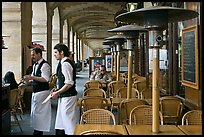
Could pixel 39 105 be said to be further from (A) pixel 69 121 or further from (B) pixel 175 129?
(B) pixel 175 129

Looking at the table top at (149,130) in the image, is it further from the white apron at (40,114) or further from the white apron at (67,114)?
the white apron at (40,114)

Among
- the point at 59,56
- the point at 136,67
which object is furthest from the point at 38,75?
the point at 136,67

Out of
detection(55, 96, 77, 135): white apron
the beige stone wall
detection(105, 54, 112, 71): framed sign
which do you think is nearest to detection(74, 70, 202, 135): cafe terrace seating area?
detection(55, 96, 77, 135): white apron

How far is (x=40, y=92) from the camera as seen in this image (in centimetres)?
608

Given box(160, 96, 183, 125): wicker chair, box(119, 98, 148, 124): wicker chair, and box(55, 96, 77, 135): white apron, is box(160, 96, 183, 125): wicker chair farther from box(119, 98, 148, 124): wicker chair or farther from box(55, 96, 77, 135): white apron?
box(55, 96, 77, 135): white apron

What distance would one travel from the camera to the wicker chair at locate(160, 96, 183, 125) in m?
5.88

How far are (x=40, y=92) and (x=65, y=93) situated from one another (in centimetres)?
94

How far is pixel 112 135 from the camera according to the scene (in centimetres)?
279

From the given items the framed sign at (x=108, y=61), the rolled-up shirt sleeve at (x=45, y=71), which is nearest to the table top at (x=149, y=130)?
the rolled-up shirt sleeve at (x=45, y=71)

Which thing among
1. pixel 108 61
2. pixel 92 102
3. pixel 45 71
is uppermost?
pixel 108 61

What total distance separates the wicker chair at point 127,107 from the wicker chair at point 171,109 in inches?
19.1

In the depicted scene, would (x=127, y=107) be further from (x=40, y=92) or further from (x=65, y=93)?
(x=40, y=92)

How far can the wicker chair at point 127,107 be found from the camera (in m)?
5.39

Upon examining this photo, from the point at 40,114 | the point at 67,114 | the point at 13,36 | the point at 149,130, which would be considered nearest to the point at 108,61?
the point at 13,36
